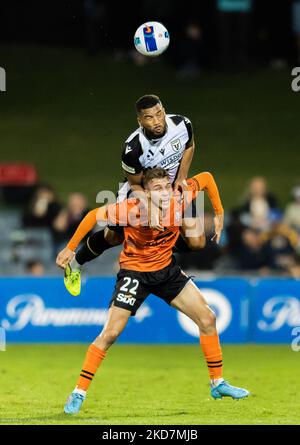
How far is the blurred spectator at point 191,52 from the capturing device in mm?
24781

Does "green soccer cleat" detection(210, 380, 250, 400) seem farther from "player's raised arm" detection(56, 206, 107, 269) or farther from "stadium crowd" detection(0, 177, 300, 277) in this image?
"stadium crowd" detection(0, 177, 300, 277)

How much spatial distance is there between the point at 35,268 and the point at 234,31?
30.1ft

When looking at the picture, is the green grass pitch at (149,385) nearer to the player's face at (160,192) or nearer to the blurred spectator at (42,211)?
the player's face at (160,192)

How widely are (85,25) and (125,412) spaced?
672 inches

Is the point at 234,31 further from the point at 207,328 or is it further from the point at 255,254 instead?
the point at 207,328

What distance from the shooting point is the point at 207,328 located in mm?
10766

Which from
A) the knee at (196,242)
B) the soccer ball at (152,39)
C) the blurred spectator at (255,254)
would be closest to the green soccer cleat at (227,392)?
the knee at (196,242)

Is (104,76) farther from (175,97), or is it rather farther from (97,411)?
(97,411)

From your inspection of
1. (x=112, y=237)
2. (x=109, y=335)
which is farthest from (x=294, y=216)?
(x=109, y=335)

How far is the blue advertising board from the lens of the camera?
54.2ft

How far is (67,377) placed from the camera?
13.5 m

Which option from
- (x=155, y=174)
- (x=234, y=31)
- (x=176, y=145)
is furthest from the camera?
(x=234, y=31)

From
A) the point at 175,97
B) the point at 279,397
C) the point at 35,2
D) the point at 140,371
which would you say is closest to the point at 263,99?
the point at 175,97

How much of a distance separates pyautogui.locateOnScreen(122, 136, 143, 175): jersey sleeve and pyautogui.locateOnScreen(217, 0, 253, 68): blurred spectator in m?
13.9
